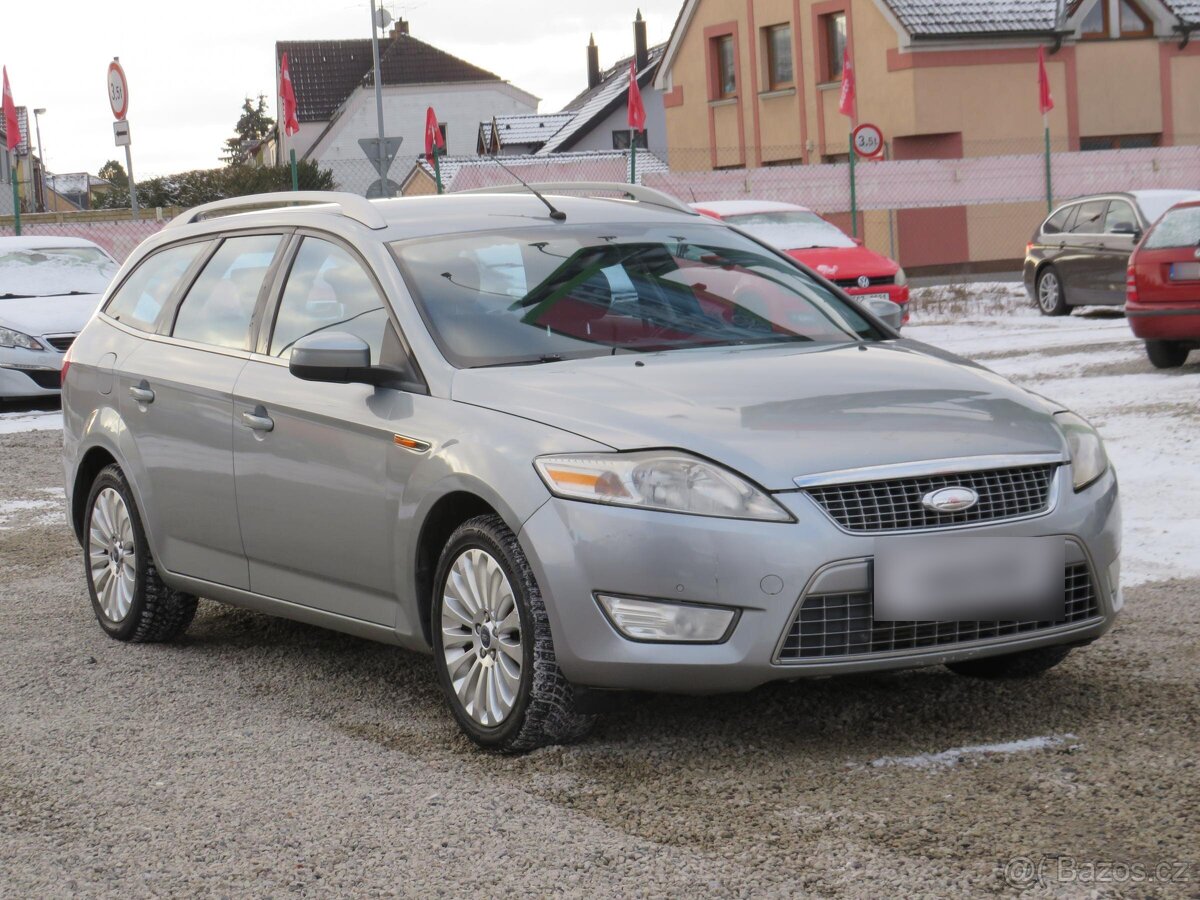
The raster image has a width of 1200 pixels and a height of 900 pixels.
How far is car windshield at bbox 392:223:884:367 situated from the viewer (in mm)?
5414

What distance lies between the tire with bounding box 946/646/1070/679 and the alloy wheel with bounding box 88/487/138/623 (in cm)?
316

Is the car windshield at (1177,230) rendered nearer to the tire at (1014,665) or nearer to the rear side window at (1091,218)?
the rear side window at (1091,218)

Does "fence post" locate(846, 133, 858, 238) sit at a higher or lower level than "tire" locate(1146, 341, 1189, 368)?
higher

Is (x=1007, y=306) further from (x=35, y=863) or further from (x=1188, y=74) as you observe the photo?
(x=35, y=863)

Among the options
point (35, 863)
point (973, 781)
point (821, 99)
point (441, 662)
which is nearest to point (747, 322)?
point (441, 662)

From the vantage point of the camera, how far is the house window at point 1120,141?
132 ft

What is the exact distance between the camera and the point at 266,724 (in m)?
5.48

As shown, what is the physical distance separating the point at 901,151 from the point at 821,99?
10.8 ft

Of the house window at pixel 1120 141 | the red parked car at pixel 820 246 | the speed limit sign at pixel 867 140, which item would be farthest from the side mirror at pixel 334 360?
the house window at pixel 1120 141

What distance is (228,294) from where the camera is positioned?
21.1ft

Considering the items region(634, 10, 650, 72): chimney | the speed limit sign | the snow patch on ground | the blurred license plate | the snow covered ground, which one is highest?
region(634, 10, 650, 72): chimney

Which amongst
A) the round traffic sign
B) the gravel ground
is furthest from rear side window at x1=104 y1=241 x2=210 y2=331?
the round traffic sign

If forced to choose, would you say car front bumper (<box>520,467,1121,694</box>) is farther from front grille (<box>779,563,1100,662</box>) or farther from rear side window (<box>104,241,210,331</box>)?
rear side window (<box>104,241,210,331</box>)

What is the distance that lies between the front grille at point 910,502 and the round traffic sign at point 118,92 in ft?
62.4
